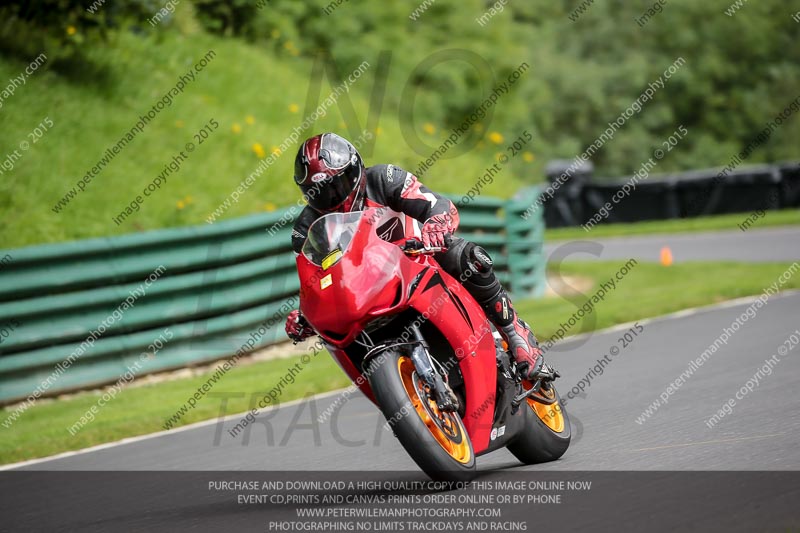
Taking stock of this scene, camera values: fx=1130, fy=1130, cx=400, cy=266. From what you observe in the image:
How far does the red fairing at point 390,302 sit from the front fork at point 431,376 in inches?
7.5

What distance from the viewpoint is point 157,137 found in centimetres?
1602

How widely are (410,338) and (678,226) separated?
2030cm

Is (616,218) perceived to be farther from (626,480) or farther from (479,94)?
(626,480)

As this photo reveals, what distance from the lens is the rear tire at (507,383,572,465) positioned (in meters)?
6.05

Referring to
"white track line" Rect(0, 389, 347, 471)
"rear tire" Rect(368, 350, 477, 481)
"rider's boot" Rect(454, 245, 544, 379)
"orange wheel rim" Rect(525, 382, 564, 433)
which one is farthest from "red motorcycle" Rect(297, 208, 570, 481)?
"white track line" Rect(0, 389, 347, 471)

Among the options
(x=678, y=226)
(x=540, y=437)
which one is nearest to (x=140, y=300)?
(x=540, y=437)

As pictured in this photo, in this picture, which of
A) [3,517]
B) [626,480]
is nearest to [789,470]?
[626,480]

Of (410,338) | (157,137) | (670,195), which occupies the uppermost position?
(410,338)

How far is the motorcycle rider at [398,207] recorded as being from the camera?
Result: 5551 mm

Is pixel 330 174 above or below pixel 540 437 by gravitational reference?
above

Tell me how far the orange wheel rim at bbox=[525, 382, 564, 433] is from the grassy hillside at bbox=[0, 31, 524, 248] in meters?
8.23

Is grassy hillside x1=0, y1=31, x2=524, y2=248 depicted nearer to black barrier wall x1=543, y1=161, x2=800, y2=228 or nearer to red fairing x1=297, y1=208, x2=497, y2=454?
black barrier wall x1=543, y1=161, x2=800, y2=228

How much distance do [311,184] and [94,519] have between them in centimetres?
207

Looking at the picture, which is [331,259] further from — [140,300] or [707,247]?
[707,247]
